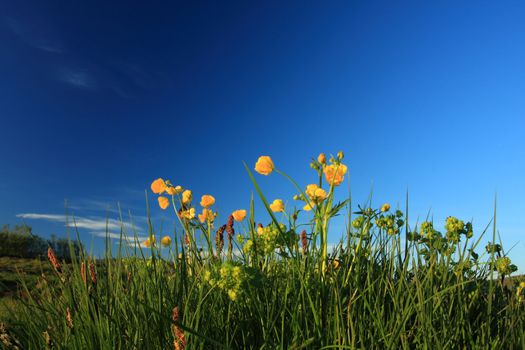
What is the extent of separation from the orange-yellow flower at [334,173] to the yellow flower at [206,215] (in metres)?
1.12

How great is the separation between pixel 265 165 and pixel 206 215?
829mm

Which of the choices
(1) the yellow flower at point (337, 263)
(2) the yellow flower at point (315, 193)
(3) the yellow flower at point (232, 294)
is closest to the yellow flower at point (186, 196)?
(2) the yellow flower at point (315, 193)

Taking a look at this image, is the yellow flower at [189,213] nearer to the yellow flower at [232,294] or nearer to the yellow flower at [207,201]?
the yellow flower at [207,201]

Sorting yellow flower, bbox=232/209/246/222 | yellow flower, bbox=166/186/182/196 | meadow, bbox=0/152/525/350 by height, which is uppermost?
yellow flower, bbox=166/186/182/196

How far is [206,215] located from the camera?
3508 mm

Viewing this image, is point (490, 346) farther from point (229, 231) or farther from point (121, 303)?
point (121, 303)

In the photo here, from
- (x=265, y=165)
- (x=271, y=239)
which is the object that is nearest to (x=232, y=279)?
(x=271, y=239)

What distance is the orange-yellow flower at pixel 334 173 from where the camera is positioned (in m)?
2.85

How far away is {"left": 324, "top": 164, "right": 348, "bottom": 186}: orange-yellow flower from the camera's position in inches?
112

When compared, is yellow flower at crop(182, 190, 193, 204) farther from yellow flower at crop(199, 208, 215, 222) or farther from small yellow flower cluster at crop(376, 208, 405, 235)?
small yellow flower cluster at crop(376, 208, 405, 235)

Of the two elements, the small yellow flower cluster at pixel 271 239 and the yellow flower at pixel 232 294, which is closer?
the yellow flower at pixel 232 294

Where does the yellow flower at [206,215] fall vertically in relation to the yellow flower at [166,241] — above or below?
above

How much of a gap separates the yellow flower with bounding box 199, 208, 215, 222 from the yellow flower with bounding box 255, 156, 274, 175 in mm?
755

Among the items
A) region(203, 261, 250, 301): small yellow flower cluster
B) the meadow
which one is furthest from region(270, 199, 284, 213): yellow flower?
region(203, 261, 250, 301): small yellow flower cluster
